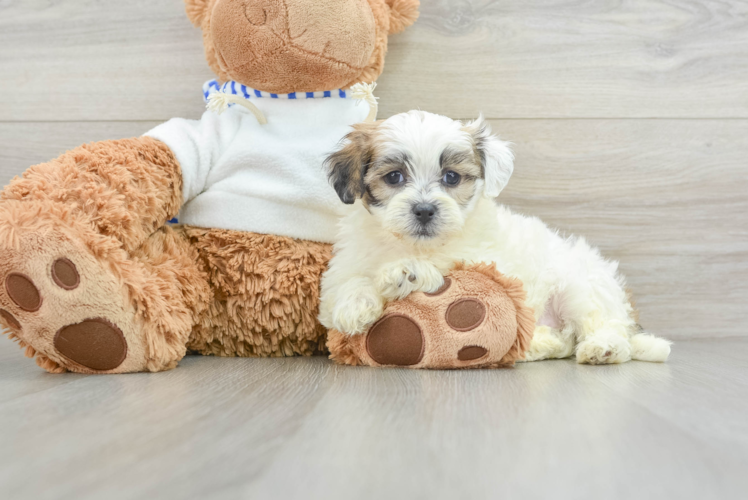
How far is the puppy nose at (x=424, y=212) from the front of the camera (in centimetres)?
138

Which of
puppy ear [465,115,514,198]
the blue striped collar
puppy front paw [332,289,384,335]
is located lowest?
puppy front paw [332,289,384,335]

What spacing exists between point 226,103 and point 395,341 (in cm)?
81

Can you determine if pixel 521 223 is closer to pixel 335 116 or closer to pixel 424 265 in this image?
pixel 424 265

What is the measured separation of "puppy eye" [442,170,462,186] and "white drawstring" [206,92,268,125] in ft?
1.87

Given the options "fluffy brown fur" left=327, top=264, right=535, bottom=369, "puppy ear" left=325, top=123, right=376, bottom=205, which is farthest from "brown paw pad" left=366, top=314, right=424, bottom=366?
"puppy ear" left=325, top=123, right=376, bottom=205

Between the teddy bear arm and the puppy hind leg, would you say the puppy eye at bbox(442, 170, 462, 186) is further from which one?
the teddy bear arm

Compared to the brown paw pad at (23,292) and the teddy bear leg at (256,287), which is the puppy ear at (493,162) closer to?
the teddy bear leg at (256,287)

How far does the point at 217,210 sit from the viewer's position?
161cm

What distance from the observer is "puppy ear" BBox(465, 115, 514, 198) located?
4.95 ft

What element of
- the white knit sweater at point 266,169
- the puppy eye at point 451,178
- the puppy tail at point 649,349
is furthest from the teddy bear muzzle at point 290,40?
the puppy tail at point 649,349

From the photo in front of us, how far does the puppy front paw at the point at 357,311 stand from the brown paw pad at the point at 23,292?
651 mm

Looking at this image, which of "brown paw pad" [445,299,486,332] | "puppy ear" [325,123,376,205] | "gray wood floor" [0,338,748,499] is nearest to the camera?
"gray wood floor" [0,338,748,499]

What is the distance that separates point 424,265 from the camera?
140 centimetres

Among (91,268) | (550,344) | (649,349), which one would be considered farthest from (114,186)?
(649,349)
